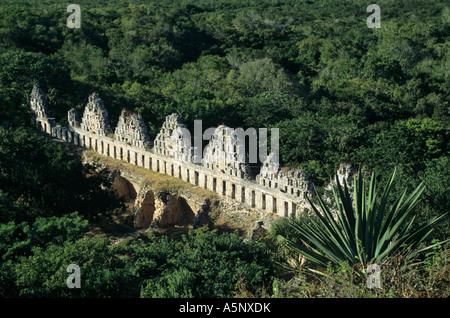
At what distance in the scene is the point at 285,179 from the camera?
24.9 meters

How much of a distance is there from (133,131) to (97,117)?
3.40m

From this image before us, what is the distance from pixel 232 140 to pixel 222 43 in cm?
4640

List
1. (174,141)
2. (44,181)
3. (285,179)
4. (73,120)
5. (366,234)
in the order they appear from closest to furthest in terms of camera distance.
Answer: (366,234)
(285,179)
(44,181)
(174,141)
(73,120)

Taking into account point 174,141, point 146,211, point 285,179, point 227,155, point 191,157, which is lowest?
point 146,211

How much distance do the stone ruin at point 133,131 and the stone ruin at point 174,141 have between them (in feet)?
4.18

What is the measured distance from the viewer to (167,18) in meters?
69.9

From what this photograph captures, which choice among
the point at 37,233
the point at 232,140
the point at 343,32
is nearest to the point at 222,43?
the point at 343,32

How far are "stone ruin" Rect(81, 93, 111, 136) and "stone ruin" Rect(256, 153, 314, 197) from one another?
11.6 meters

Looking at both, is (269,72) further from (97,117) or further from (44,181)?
(44,181)

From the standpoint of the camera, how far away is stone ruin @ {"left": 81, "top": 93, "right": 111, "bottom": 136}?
32.8m
